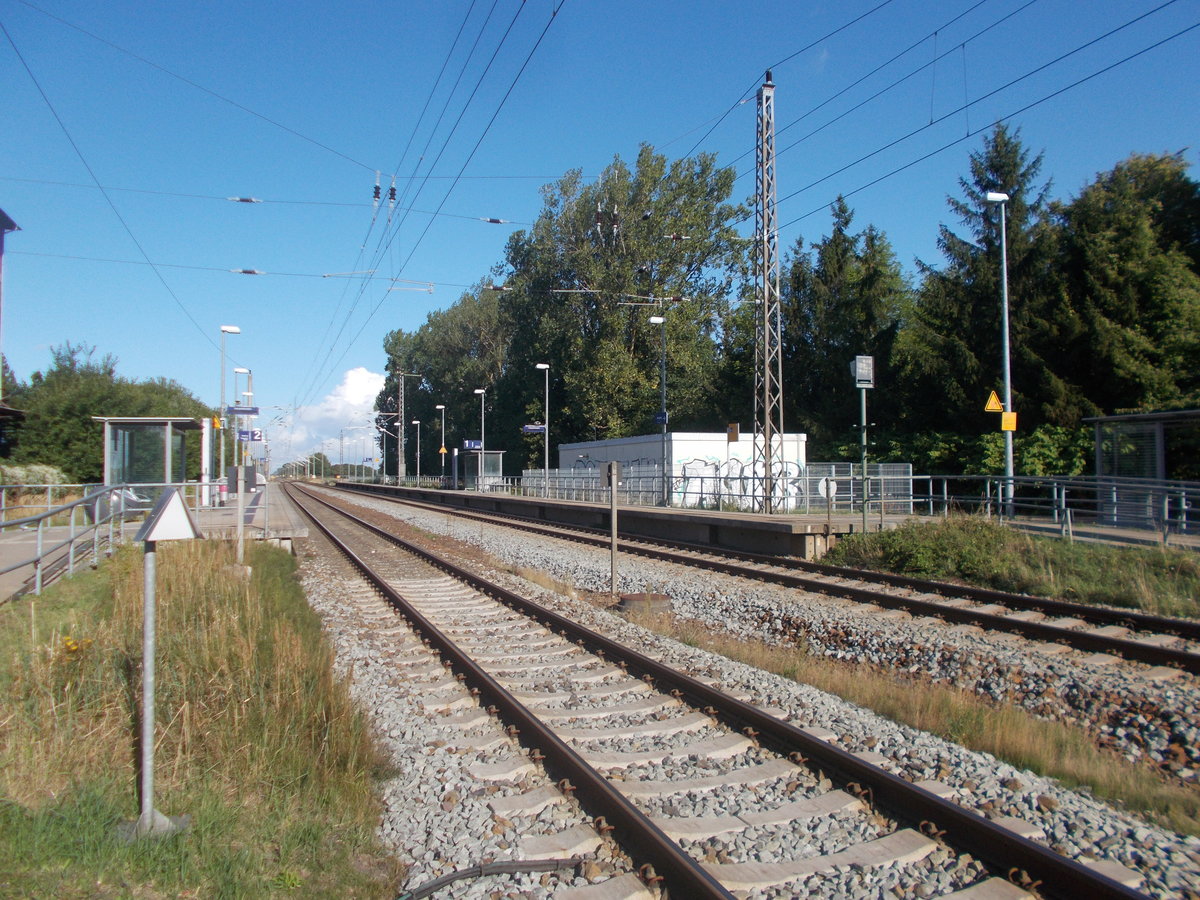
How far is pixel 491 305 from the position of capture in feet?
265

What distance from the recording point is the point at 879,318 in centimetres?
4281

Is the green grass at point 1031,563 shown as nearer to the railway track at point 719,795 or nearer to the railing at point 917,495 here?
the railing at point 917,495

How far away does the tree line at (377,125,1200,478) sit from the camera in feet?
96.9

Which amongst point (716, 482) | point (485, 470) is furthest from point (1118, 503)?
point (485, 470)

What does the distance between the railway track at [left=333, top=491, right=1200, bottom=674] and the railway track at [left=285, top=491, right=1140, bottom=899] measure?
4.80 m

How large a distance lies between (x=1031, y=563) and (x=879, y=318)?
30068 millimetres

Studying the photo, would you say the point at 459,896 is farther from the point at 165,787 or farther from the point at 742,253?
the point at 742,253

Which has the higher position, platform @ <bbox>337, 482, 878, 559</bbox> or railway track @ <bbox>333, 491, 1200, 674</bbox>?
platform @ <bbox>337, 482, 878, 559</bbox>

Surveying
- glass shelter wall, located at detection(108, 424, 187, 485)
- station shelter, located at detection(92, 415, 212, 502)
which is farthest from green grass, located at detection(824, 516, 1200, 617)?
glass shelter wall, located at detection(108, 424, 187, 485)

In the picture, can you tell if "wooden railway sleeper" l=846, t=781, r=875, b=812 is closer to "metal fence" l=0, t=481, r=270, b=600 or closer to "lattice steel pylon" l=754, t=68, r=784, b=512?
"metal fence" l=0, t=481, r=270, b=600

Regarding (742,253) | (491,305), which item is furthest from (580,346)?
(491,305)

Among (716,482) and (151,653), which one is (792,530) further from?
(151,653)

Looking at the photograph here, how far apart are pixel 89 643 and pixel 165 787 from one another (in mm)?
2314

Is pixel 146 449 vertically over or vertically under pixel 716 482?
over
